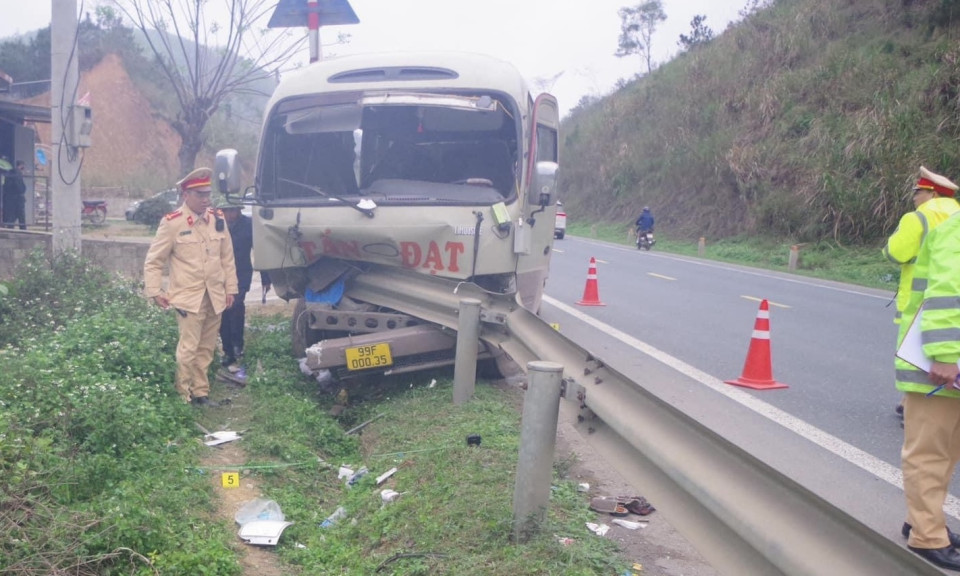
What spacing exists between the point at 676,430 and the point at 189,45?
30.8 meters

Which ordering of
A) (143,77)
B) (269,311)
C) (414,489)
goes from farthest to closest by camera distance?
(143,77), (269,311), (414,489)

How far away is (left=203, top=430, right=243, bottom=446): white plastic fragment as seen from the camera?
238 inches

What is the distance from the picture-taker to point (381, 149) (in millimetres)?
7883

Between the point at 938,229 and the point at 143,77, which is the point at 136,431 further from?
the point at 143,77

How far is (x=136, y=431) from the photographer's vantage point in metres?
5.09

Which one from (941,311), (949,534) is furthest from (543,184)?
(949,534)

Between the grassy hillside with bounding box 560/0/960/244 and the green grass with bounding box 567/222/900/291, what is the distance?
0.59 metres

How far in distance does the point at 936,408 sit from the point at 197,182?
17.8ft

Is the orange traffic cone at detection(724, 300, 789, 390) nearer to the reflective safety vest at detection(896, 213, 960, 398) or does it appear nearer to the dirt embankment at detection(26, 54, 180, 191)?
the reflective safety vest at detection(896, 213, 960, 398)

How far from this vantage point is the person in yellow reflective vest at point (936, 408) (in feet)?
13.1

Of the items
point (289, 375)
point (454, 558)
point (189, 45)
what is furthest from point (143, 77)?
point (454, 558)

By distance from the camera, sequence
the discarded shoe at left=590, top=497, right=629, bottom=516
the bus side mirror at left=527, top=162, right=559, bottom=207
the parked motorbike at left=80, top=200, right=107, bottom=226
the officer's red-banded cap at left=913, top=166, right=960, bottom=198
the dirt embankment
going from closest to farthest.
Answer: the discarded shoe at left=590, top=497, right=629, bottom=516, the officer's red-banded cap at left=913, top=166, right=960, bottom=198, the bus side mirror at left=527, top=162, right=559, bottom=207, the parked motorbike at left=80, top=200, right=107, bottom=226, the dirt embankment

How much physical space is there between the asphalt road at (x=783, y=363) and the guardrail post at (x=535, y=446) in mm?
1674

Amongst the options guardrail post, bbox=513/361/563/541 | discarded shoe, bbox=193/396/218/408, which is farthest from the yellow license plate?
guardrail post, bbox=513/361/563/541
